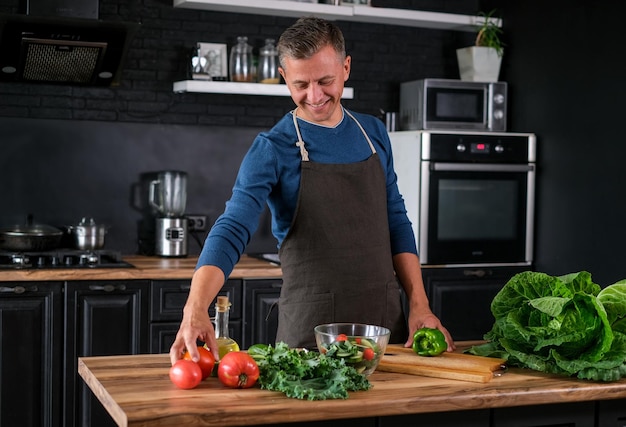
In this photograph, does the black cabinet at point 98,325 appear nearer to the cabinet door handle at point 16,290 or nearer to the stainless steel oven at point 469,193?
the cabinet door handle at point 16,290

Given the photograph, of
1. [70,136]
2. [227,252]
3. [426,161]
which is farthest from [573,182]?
[227,252]

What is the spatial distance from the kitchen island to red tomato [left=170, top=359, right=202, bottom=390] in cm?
2

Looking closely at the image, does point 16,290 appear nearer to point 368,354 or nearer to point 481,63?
point 368,354

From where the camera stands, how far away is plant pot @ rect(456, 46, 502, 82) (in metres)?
5.77

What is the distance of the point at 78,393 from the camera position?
Result: 4641 millimetres

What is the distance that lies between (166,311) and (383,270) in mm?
1854

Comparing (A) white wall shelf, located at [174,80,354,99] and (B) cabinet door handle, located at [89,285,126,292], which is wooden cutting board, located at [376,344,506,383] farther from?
(A) white wall shelf, located at [174,80,354,99]

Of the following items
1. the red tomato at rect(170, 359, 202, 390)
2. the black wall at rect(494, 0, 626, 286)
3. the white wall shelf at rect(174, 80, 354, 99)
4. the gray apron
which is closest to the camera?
the red tomato at rect(170, 359, 202, 390)

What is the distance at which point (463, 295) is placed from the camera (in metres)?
5.46

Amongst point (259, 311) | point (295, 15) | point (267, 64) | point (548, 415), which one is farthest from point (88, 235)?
point (548, 415)

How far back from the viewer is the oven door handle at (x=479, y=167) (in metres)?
5.36

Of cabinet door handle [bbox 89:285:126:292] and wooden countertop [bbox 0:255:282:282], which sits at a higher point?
wooden countertop [bbox 0:255:282:282]

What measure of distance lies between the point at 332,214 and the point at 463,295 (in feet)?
8.17

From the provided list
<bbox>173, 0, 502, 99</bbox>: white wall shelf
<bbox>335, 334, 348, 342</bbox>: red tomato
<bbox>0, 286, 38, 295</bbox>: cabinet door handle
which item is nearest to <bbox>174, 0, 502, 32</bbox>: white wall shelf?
<bbox>173, 0, 502, 99</bbox>: white wall shelf
